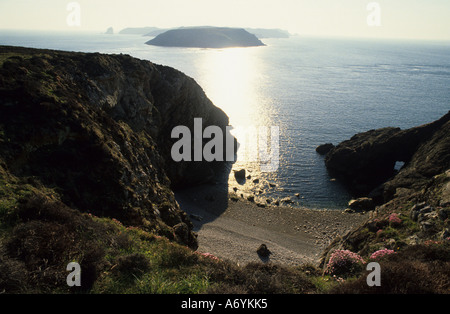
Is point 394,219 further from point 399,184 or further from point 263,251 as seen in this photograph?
point 399,184

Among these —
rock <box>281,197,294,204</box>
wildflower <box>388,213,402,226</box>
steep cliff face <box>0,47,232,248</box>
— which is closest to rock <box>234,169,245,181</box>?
rock <box>281,197,294,204</box>

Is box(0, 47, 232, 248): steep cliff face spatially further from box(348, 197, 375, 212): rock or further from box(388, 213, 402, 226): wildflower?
box(348, 197, 375, 212): rock

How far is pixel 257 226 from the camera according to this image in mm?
38969

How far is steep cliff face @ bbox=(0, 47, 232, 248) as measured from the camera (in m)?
18.5

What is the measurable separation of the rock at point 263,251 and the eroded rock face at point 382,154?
2533 cm

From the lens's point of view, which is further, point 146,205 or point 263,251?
point 263,251

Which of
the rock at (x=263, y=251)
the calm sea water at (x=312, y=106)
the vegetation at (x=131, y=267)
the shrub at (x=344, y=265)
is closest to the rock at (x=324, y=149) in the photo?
the calm sea water at (x=312, y=106)

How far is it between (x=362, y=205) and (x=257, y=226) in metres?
16.8

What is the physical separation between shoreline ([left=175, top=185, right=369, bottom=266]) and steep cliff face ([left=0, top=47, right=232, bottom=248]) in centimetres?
727

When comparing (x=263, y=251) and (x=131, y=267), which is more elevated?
(x=131, y=267)

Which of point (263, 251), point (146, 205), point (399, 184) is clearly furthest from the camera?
point (399, 184)

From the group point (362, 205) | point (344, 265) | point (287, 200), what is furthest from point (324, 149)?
point (344, 265)
